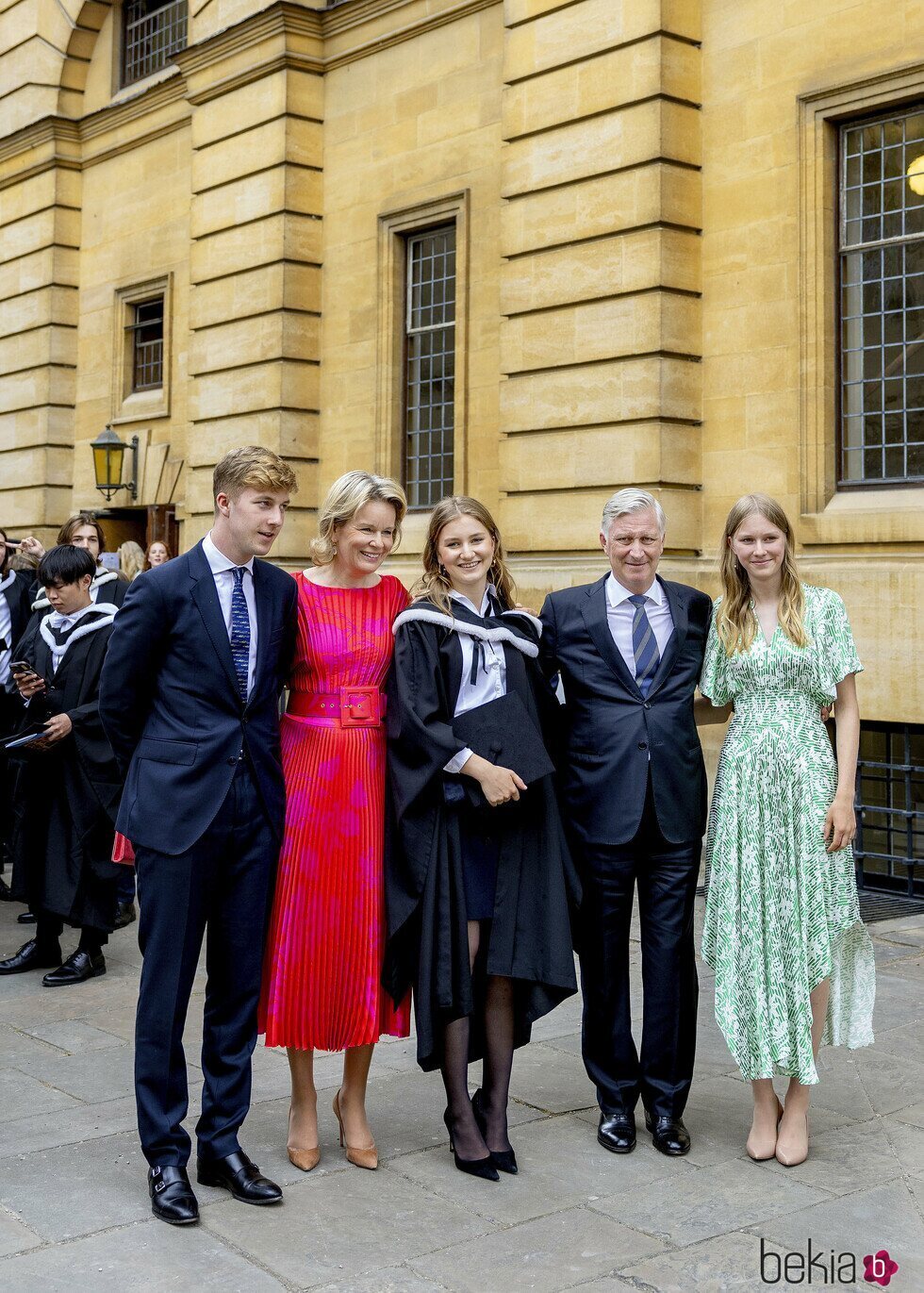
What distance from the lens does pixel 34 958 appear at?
6.92 m

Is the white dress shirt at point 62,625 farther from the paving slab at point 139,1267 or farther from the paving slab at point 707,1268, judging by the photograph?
the paving slab at point 707,1268

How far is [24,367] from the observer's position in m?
18.8

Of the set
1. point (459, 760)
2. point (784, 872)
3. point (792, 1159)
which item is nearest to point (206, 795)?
point (459, 760)

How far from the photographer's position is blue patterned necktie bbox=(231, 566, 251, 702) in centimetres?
418

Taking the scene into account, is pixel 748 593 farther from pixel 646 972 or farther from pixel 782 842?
pixel 646 972

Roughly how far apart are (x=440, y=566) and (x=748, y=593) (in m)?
1.02

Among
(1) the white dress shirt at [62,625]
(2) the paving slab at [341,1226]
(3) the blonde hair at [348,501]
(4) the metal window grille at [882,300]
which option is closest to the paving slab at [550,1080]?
(2) the paving slab at [341,1226]

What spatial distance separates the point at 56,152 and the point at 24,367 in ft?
9.08

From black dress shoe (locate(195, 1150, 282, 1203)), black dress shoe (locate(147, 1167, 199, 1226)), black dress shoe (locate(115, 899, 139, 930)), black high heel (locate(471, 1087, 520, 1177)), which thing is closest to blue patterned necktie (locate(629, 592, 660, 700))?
black high heel (locate(471, 1087, 520, 1177))

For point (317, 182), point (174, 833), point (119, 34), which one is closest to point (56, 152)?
point (119, 34)

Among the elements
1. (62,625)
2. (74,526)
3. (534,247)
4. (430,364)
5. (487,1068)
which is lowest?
(487,1068)

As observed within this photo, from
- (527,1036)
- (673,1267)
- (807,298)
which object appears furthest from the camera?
(807,298)

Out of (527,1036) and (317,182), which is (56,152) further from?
(527,1036)

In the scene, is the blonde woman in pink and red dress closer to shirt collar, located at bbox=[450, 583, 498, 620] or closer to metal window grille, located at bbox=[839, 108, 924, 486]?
shirt collar, located at bbox=[450, 583, 498, 620]
